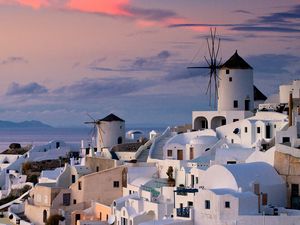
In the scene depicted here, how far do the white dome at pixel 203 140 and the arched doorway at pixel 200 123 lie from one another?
195 inches

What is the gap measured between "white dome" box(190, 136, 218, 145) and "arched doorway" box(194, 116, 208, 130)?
496 cm

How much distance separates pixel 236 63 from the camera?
50.2 meters

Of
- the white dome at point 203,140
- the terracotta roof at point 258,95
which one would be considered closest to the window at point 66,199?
the white dome at point 203,140

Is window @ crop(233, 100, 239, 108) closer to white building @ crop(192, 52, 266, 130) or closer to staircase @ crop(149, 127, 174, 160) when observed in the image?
white building @ crop(192, 52, 266, 130)

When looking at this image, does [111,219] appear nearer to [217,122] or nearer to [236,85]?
[217,122]

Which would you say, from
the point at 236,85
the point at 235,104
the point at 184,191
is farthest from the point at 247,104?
the point at 184,191

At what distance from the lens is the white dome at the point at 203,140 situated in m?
45.7

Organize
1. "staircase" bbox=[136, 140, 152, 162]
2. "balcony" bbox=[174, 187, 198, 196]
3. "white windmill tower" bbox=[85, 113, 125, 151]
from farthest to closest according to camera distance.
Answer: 1. "white windmill tower" bbox=[85, 113, 125, 151]
2. "staircase" bbox=[136, 140, 152, 162]
3. "balcony" bbox=[174, 187, 198, 196]

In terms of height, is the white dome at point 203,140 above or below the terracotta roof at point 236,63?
below

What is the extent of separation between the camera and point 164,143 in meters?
49.5

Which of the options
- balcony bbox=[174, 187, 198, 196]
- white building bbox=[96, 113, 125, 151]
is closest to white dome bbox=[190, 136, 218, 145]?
balcony bbox=[174, 187, 198, 196]

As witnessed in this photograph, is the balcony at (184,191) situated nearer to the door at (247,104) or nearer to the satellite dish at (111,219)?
the satellite dish at (111,219)

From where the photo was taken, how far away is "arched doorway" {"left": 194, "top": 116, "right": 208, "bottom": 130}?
51.5 metres

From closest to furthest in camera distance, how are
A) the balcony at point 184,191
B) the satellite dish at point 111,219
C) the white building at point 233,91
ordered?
the balcony at point 184,191 → the satellite dish at point 111,219 → the white building at point 233,91
